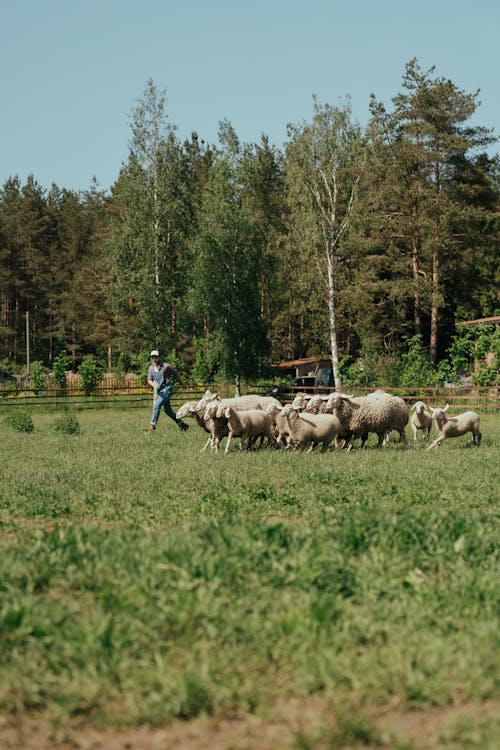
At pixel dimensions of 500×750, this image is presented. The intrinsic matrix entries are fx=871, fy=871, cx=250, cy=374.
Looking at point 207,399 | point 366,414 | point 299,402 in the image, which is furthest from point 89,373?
point 366,414

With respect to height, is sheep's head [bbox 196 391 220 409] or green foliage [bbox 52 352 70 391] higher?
green foliage [bbox 52 352 70 391]

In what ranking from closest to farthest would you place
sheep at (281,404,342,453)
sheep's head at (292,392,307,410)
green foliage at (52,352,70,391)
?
sheep at (281,404,342,453) < sheep's head at (292,392,307,410) < green foliage at (52,352,70,391)

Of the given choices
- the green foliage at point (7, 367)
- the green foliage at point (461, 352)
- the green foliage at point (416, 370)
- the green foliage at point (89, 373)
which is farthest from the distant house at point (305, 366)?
the green foliage at point (7, 367)

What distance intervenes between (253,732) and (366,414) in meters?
13.6

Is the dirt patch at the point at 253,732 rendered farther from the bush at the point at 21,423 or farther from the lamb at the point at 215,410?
the bush at the point at 21,423

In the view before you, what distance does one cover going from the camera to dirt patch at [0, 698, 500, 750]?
13.0ft

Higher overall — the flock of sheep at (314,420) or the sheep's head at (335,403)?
the sheep's head at (335,403)

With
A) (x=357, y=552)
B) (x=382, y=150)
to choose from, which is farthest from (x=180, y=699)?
(x=382, y=150)

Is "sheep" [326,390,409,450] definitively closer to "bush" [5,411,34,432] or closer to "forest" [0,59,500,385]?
"bush" [5,411,34,432]

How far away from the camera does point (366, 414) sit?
17.4 meters

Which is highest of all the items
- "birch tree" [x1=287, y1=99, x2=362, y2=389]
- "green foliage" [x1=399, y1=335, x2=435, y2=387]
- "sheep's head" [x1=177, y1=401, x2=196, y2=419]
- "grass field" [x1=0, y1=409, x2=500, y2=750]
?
"birch tree" [x1=287, y1=99, x2=362, y2=389]

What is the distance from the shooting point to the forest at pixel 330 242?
4134cm

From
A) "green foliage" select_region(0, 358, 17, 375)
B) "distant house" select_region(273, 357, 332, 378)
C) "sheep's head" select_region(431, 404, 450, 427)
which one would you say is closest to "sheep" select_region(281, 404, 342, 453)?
"sheep's head" select_region(431, 404, 450, 427)

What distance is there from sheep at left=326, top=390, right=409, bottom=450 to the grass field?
810cm
